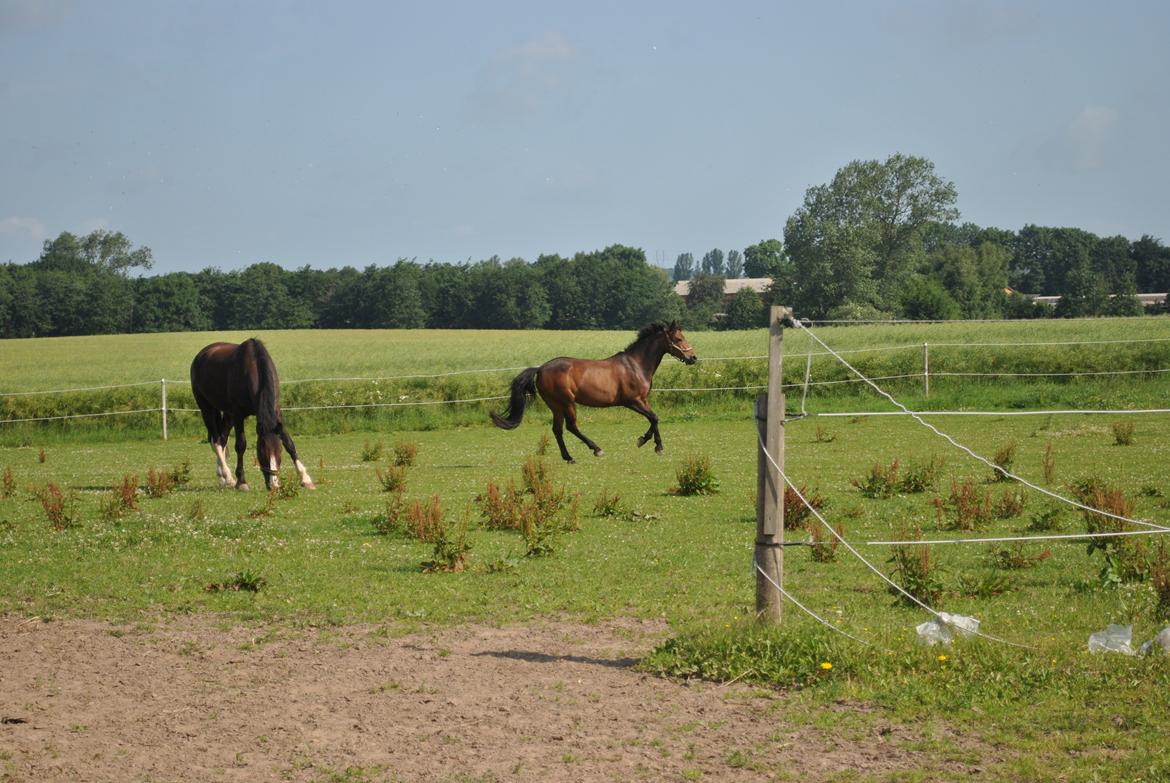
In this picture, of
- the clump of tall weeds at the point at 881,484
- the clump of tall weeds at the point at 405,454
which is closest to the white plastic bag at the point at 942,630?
the clump of tall weeds at the point at 881,484

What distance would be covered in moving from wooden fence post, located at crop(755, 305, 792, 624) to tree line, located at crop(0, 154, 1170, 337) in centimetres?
6195

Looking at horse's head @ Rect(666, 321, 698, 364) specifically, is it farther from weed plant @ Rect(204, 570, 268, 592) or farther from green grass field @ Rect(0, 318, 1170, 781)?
weed plant @ Rect(204, 570, 268, 592)

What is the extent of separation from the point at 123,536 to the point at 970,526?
8491 mm

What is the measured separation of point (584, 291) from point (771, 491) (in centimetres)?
7508

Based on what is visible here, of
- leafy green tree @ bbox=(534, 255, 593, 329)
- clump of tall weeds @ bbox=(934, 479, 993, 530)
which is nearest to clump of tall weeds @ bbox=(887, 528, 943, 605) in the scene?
clump of tall weeds @ bbox=(934, 479, 993, 530)

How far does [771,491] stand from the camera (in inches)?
260

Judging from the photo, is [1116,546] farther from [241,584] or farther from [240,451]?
[240,451]

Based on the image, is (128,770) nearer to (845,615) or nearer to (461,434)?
(845,615)

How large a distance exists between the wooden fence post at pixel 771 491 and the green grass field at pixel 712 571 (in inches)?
9.4

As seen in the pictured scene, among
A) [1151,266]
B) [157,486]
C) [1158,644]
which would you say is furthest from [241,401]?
[1151,266]

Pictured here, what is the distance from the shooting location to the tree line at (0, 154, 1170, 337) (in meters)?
72.7

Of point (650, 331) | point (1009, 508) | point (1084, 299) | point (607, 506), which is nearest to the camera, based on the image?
point (1009, 508)

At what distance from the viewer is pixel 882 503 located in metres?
12.8

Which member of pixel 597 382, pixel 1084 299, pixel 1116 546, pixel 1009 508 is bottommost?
pixel 1009 508
